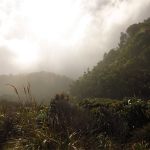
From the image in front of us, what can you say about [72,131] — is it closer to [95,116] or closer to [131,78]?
[95,116]

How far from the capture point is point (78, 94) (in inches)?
1346

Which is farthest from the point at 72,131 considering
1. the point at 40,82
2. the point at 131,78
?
the point at 40,82

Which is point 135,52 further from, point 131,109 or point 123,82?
point 131,109

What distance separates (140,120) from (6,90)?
129 meters

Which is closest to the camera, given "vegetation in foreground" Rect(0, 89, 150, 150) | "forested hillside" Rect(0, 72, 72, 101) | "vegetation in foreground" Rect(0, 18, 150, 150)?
"vegetation in foreground" Rect(0, 89, 150, 150)

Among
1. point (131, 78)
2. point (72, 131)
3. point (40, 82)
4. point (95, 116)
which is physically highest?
point (40, 82)

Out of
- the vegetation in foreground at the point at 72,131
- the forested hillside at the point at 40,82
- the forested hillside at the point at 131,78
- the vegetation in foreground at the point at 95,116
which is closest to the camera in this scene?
the vegetation in foreground at the point at 72,131

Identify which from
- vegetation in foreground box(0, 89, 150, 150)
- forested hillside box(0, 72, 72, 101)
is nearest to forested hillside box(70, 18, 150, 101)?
vegetation in foreground box(0, 89, 150, 150)

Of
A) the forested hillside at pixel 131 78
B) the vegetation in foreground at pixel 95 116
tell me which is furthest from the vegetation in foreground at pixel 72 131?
the forested hillside at pixel 131 78

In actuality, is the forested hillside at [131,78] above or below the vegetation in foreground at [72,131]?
above

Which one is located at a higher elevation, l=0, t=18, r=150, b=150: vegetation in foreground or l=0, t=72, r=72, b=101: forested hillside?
l=0, t=72, r=72, b=101: forested hillside

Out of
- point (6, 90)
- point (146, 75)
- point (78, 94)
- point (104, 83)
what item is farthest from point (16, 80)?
point (146, 75)

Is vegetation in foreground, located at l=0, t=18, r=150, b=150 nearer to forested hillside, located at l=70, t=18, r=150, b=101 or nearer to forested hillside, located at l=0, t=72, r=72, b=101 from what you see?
forested hillside, located at l=70, t=18, r=150, b=101

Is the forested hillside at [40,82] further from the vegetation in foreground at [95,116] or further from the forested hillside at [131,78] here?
the forested hillside at [131,78]
